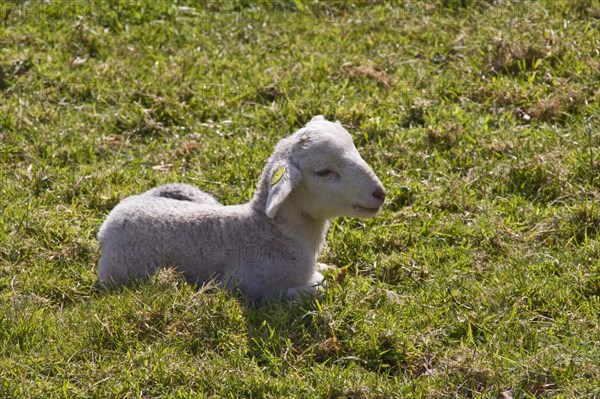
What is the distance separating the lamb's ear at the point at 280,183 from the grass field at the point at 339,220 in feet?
1.87

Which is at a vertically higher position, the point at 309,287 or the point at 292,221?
the point at 292,221

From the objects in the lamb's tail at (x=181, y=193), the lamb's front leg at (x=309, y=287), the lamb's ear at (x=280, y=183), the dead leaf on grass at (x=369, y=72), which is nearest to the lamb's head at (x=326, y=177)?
the lamb's ear at (x=280, y=183)

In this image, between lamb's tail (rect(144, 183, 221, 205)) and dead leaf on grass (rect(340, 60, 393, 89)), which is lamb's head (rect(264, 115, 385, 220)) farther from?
dead leaf on grass (rect(340, 60, 393, 89))

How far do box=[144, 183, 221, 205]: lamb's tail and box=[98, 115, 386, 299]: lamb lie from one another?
0.36 m

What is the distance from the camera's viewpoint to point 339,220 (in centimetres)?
732

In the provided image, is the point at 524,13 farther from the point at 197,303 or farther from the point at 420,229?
the point at 197,303

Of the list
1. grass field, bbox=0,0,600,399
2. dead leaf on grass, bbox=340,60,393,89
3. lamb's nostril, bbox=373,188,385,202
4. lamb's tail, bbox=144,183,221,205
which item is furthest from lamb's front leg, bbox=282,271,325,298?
dead leaf on grass, bbox=340,60,393,89

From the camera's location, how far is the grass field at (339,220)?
5.59m

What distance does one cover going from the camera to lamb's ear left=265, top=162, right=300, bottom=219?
6109 millimetres

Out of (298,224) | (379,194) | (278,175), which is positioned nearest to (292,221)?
(298,224)

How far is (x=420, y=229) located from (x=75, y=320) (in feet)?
7.87

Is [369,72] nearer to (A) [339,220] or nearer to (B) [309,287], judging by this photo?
(A) [339,220]

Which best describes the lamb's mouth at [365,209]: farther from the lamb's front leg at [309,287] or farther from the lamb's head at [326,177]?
the lamb's front leg at [309,287]

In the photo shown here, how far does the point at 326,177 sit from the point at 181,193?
1.17m
